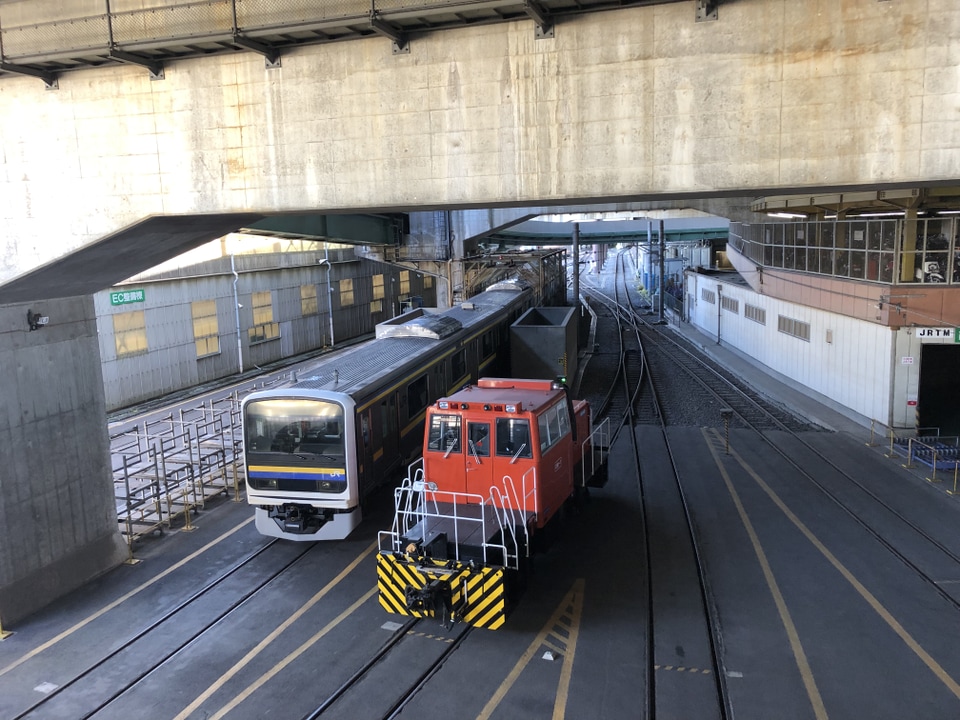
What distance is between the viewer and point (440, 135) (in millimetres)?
8180

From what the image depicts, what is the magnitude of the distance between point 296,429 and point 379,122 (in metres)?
5.12

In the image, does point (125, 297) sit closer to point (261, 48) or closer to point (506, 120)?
point (261, 48)

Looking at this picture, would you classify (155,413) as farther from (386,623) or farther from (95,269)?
(386,623)

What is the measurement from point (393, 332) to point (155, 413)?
953cm

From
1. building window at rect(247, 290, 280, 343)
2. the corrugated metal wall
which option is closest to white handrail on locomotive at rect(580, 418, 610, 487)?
the corrugated metal wall

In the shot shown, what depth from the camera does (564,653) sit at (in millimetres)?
8234

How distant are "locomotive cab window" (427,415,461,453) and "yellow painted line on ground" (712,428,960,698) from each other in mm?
5880

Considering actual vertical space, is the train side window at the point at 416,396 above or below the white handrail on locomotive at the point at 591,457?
above

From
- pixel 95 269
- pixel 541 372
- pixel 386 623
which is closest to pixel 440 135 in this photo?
pixel 95 269

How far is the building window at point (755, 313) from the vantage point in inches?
1081

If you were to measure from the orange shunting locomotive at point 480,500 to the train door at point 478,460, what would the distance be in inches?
0.6

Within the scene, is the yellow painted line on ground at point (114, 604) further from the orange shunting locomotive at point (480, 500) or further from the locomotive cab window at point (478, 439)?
the locomotive cab window at point (478, 439)

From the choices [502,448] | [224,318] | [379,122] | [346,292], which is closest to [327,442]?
[502,448]

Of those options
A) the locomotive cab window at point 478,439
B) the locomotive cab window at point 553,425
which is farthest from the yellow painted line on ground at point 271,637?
the locomotive cab window at point 553,425
